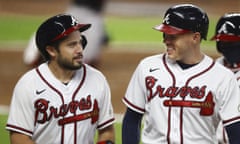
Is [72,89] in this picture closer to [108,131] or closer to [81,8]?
[108,131]

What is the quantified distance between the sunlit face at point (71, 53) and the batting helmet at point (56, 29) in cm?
4

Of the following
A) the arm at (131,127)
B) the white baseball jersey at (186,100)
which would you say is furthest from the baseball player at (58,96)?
the white baseball jersey at (186,100)

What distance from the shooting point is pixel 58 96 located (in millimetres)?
5172

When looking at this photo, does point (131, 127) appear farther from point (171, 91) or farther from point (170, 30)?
point (170, 30)

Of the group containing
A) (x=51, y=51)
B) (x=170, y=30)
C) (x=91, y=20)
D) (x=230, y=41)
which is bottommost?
(x=91, y=20)

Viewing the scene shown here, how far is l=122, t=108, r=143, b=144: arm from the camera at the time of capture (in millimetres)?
5328

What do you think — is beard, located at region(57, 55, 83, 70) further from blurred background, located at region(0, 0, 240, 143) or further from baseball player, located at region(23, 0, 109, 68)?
baseball player, located at region(23, 0, 109, 68)

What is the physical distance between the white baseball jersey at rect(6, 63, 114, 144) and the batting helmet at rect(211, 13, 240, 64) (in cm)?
92

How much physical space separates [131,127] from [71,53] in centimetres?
60

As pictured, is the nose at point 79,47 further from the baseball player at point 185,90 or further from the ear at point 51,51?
the baseball player at point 185,90

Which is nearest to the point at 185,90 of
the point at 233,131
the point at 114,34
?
the point at 233,131

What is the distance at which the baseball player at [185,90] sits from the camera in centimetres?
512

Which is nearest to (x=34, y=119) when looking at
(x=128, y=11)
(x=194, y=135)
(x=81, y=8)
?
(x=194, y=135)

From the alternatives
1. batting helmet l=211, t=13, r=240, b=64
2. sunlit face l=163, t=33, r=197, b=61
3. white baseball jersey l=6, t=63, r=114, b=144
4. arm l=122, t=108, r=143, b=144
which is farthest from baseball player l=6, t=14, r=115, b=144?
batting helmet l=211, t=13, r=240, b=64
